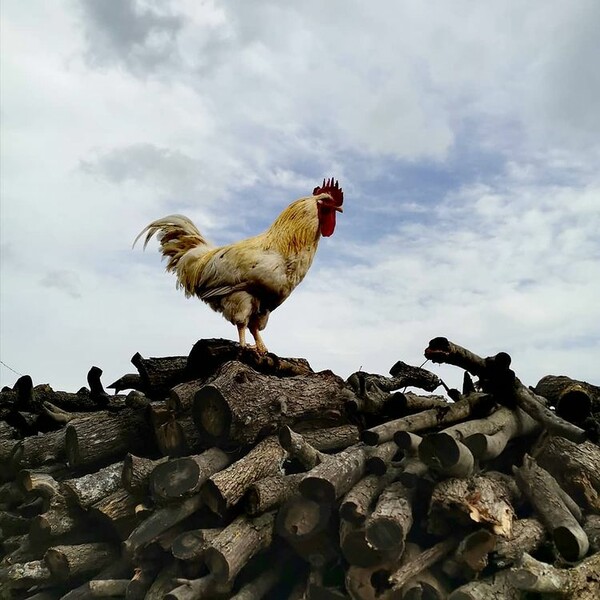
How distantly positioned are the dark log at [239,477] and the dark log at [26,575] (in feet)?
4.77

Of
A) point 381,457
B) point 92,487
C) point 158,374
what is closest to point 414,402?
point 381,457

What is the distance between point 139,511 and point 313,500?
4.42 feet

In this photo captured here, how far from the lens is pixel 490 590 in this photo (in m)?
3.60

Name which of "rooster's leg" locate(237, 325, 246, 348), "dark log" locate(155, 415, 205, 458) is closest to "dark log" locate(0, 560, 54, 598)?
"dark log" locate(155, 415, 205, 458)

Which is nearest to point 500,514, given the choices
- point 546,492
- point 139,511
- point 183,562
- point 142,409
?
point 546,492

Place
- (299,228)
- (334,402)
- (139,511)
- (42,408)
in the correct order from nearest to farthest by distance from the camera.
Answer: (139,511) → (334,402) → (42,408) → (299,228)

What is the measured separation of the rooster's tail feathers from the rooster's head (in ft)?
4.82

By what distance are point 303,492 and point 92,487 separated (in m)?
1.83

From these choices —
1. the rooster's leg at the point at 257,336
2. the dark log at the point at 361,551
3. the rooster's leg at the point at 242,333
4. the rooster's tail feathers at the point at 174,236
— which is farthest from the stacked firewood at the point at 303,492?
the rooster's tail feathers at the point at 174,236

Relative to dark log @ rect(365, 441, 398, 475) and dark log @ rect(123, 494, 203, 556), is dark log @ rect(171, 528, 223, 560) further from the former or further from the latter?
dark log @ rect(365, 441, 398, 475)

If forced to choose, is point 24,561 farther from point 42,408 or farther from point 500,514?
point 500,514

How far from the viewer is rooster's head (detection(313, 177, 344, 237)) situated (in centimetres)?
761

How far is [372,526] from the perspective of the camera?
3777 mm

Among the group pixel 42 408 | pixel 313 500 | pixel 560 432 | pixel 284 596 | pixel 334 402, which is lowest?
pixel 284 596
